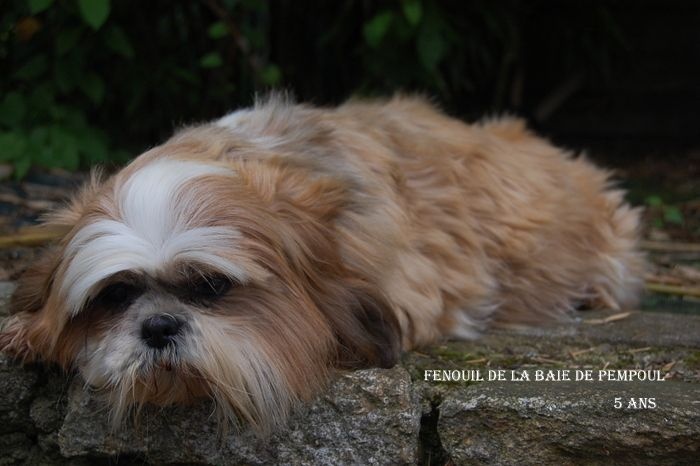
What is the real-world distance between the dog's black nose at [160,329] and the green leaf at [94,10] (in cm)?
248

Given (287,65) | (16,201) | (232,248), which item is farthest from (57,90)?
(232,248)

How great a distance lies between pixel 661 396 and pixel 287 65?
191 inches

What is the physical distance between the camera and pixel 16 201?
17.1 ft

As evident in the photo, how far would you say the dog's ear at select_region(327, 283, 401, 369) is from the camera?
10.4ft

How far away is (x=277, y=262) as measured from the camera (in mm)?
3020

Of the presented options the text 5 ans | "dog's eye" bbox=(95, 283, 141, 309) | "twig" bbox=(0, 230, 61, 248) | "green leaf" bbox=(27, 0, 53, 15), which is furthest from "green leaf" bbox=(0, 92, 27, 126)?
the text 5 ans

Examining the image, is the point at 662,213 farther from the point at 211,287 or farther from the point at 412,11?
the point at 211,287

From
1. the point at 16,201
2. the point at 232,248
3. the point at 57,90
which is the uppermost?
the point at 232,248

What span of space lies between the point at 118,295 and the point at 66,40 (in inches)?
117

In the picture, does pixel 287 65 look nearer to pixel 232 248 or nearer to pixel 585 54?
pixel 585 54

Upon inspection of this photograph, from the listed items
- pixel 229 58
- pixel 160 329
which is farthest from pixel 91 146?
pixel 160 329

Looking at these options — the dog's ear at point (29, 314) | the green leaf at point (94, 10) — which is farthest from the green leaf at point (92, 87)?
the dog's ear at point (29, 314)

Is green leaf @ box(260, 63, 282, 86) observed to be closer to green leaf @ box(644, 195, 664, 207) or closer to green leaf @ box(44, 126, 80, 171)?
green leaf @ box(44, 126, 80, 171)

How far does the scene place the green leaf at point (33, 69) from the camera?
5672 millimetres
